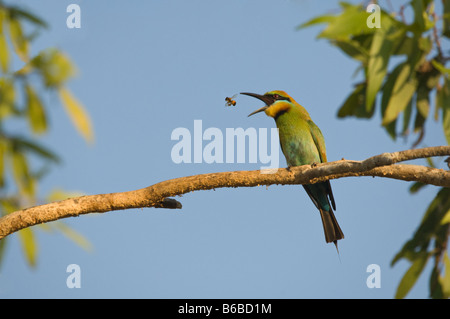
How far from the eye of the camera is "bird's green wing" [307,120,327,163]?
296 centimetres

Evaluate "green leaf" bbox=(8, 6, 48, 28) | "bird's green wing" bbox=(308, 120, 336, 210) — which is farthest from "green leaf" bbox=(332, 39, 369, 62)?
"green leaf" bbox=(8, 6, 48, 28)

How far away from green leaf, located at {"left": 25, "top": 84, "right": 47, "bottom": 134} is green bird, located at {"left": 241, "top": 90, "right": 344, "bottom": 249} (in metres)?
1.22

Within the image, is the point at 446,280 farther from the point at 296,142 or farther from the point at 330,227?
the point at 296,142

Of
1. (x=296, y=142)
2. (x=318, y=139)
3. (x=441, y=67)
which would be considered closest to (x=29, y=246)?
(x=296, y=142)

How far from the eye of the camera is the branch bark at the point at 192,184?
1.75 meters

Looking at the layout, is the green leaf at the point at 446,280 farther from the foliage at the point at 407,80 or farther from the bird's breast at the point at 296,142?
the bird's breast at the point at 296,142

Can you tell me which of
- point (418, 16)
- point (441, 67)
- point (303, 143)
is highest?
point (418, 16)

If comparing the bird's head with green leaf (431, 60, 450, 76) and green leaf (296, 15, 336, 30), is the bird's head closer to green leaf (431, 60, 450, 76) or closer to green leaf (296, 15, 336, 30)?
green leaf (431, 60, 450, 76)

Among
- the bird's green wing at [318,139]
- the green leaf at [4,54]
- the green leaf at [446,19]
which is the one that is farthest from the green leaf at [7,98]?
the green leaf at [446,19]

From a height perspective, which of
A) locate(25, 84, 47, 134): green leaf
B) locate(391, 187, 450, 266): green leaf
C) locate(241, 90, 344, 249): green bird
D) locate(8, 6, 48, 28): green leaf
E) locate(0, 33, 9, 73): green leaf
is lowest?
locate(391, 187, 450, 266): green leaf

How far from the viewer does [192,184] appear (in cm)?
180

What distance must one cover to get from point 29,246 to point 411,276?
1.97 meters
